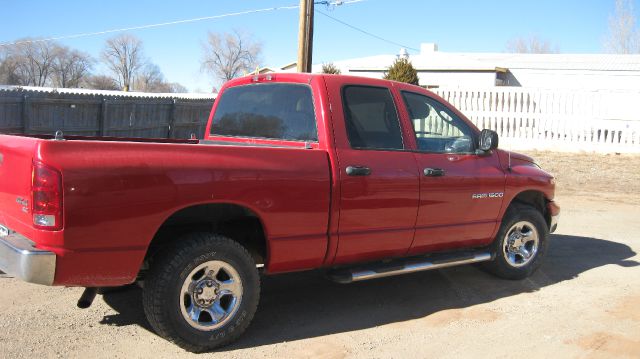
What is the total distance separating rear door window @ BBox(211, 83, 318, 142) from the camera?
193 inches

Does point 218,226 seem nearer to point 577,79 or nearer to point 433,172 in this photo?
point 433,172

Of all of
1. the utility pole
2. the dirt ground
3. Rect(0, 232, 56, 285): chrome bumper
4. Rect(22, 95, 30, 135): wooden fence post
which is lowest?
the dirt ground

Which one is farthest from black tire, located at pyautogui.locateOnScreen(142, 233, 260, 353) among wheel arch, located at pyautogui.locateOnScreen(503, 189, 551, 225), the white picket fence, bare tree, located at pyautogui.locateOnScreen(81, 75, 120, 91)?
bare tree, located at pyautogui.locateOnScreen(81, 75, 120, 91)

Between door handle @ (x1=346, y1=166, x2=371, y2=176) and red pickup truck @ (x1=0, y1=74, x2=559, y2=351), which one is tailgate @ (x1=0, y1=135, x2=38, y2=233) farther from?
door handle @ (x1=346, y1=166, x2=371, y2=176)

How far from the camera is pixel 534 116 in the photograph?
752 inches

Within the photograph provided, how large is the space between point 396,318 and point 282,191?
1.59 metres

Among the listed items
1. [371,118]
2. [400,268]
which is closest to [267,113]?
[371,118]

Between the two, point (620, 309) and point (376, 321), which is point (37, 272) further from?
point (620, 309)

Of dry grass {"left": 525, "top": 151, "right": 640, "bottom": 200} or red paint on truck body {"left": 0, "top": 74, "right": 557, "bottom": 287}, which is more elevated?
red paint on truck body {"left": 0, "top": 74, "right": 557, "bottom": 287}

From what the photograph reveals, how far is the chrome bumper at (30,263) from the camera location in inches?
139

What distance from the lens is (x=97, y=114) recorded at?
1372 cm

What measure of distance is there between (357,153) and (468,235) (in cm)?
158

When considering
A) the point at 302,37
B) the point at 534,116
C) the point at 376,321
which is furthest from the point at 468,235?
the point at 534,116

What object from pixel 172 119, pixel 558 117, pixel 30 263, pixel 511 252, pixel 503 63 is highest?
pixel 503 63
